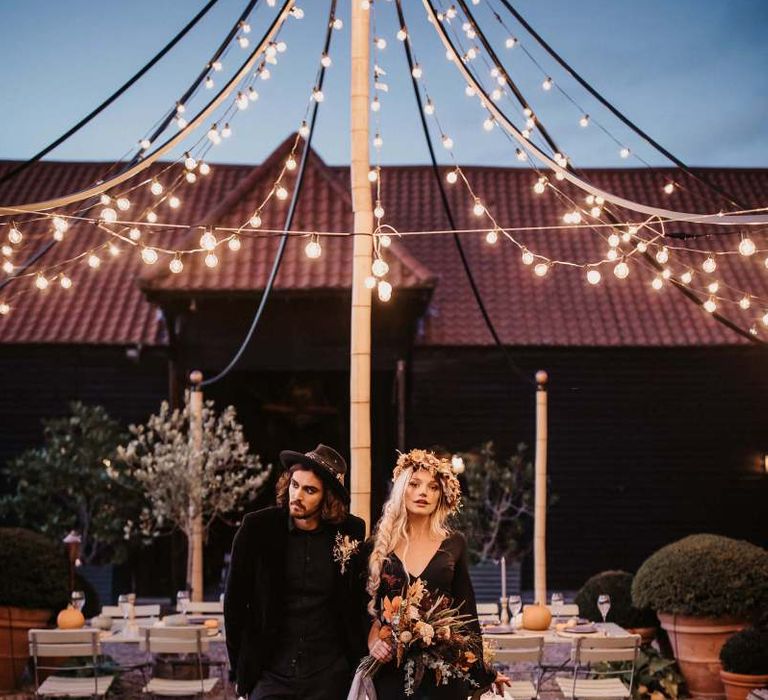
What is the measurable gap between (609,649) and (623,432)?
812 cm

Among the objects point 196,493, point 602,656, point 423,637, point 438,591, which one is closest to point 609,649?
point 602,656

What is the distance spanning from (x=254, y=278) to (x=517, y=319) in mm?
4091

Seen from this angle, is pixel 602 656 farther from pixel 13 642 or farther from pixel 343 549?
pixel 13 642

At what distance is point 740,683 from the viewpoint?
8453 millimetres

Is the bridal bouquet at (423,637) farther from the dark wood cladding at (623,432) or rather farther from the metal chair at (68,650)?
the dark wood cladding at (623,432)

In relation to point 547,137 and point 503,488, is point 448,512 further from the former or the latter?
point 503,488

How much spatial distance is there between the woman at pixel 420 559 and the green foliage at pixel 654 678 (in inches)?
193

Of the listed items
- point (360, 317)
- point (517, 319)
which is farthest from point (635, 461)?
point (360, 317)

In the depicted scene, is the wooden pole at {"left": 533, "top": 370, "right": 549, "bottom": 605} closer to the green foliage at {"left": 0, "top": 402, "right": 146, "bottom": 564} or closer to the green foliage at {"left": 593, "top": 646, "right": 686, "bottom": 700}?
the green foliage at {"left": 593, "top": 646, "right": 686, "bottom": 700}

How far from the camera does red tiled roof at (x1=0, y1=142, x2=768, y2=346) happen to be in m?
14.3

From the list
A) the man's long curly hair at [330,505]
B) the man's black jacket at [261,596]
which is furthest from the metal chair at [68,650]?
the man's long curly hair at [330,505]

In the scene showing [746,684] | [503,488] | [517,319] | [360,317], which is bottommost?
[746,684]

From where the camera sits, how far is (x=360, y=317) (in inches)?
234

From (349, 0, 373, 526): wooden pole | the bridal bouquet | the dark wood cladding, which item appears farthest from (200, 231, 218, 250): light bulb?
the dark wood cladding
